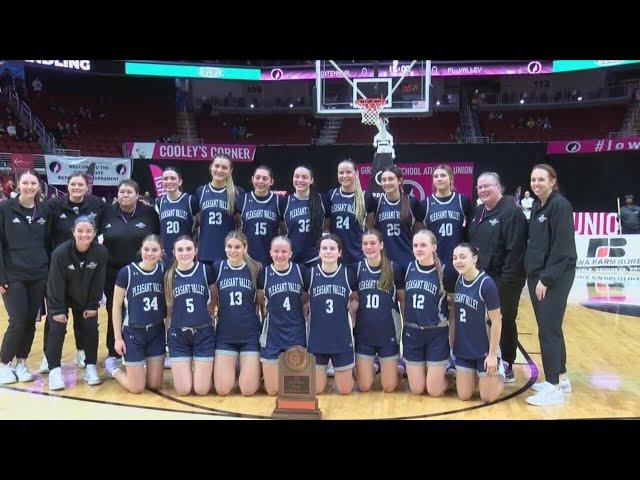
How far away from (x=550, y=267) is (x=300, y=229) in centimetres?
183

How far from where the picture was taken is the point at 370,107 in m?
11.0

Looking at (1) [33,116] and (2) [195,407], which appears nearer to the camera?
(2) [195,407]

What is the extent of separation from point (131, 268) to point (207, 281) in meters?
0.54

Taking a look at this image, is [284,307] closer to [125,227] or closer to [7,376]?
[125,227]

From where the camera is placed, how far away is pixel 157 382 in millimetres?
4168

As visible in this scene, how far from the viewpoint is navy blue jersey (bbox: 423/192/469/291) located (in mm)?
4387

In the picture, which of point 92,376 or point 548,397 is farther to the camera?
point 92,376

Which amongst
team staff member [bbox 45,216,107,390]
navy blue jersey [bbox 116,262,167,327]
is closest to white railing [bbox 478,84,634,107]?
navy blue jersey [bbox 116,262,167,327]

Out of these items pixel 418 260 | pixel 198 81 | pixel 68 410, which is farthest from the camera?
pixel 198 81

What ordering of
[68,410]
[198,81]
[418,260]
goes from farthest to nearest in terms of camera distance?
[198,81] → [418,260] → [68,410]

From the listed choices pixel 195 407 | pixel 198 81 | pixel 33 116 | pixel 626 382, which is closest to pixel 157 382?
pixel 195 407

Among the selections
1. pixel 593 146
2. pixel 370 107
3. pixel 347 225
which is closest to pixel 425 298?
pixel 347 225

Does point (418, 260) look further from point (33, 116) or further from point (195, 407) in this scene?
point (33, 116)
